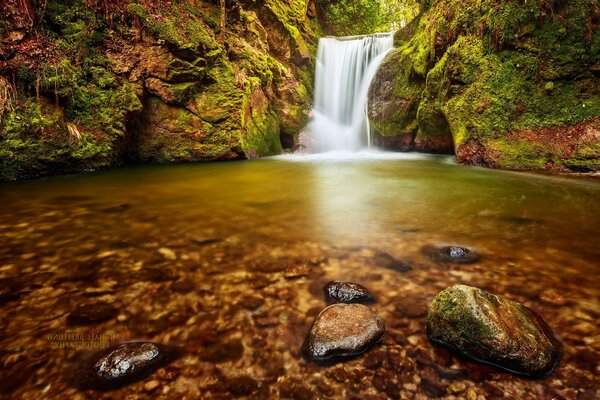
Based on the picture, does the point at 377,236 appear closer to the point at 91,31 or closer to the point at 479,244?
the point at 479,244

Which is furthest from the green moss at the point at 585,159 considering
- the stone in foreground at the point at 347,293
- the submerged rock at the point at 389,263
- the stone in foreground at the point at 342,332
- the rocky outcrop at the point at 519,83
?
the stone in foreground at the point at 342,332

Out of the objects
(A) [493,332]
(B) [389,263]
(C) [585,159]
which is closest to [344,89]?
(C) [585,159]

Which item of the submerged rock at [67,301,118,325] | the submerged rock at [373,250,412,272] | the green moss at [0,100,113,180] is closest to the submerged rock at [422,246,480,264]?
the submerged rock at [373,250,412,272]

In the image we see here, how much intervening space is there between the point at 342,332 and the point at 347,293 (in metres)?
0.48

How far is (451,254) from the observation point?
280 centimetres

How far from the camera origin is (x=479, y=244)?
3.04 m

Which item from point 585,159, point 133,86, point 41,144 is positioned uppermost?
point 133,86

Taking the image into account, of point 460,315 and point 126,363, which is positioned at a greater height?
point 460,315

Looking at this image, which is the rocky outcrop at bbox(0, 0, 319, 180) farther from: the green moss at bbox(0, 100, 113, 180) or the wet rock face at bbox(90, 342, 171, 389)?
the wet rock face at bbox(90, 342, 171, 389)

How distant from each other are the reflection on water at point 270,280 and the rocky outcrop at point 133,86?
2.68m

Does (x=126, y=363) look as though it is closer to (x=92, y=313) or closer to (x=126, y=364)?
(x=126, y=364)

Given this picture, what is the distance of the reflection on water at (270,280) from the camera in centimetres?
153

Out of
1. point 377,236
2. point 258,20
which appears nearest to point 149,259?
point 377,236

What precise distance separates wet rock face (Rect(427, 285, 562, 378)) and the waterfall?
38.0ft
